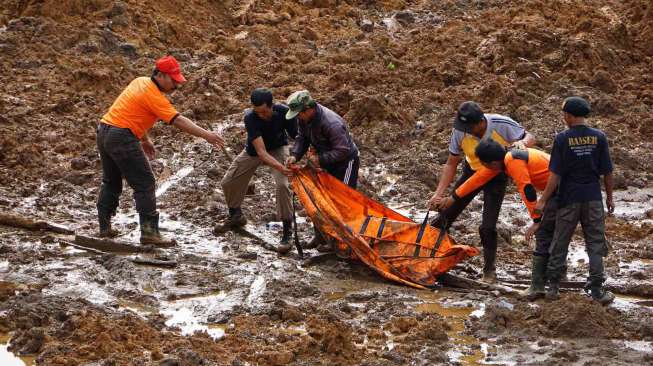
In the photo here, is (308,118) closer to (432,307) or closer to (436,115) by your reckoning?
(432,307)

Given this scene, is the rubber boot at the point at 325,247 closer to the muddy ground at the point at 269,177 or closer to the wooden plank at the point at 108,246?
the muddy ground at the point at 269,177

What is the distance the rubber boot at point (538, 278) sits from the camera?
7.82 metres

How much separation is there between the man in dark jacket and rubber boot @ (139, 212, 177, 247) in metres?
1.40

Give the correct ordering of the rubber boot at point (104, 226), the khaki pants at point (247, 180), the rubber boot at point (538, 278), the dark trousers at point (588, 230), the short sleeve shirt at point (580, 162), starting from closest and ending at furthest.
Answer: the short sleeve shirt at point (580, 162), the dark trousers at point (588, 230), the rubber boot at point (538, 278), the khaki pants at point (247, 180), the rubber boot at point (104, 226)

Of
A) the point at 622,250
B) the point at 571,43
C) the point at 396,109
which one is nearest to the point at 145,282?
the point at 622,250

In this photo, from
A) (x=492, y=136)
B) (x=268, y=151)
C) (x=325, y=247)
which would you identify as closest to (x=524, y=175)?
(x=492, y=136)

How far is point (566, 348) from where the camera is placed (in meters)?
6.73

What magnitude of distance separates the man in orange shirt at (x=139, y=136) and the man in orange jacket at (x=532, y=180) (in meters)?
2.47

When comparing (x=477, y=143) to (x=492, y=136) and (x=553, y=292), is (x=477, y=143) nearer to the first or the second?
(x=492, y=136)

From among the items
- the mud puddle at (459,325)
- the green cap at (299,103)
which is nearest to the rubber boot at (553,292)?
the mud puddle at (459,325)

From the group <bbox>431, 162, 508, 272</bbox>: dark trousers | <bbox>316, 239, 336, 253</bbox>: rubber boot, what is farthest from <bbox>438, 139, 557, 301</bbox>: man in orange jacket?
<bbox>316, 239, 336, 253</bbox>: rubber boot

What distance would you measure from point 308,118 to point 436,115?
5.59 metres

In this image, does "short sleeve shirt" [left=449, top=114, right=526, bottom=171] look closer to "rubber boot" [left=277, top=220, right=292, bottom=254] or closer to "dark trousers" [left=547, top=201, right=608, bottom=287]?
"dark trousers" [left=547, top=201, right=608, bottom=287]

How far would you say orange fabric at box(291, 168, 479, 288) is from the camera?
8.34 meters
